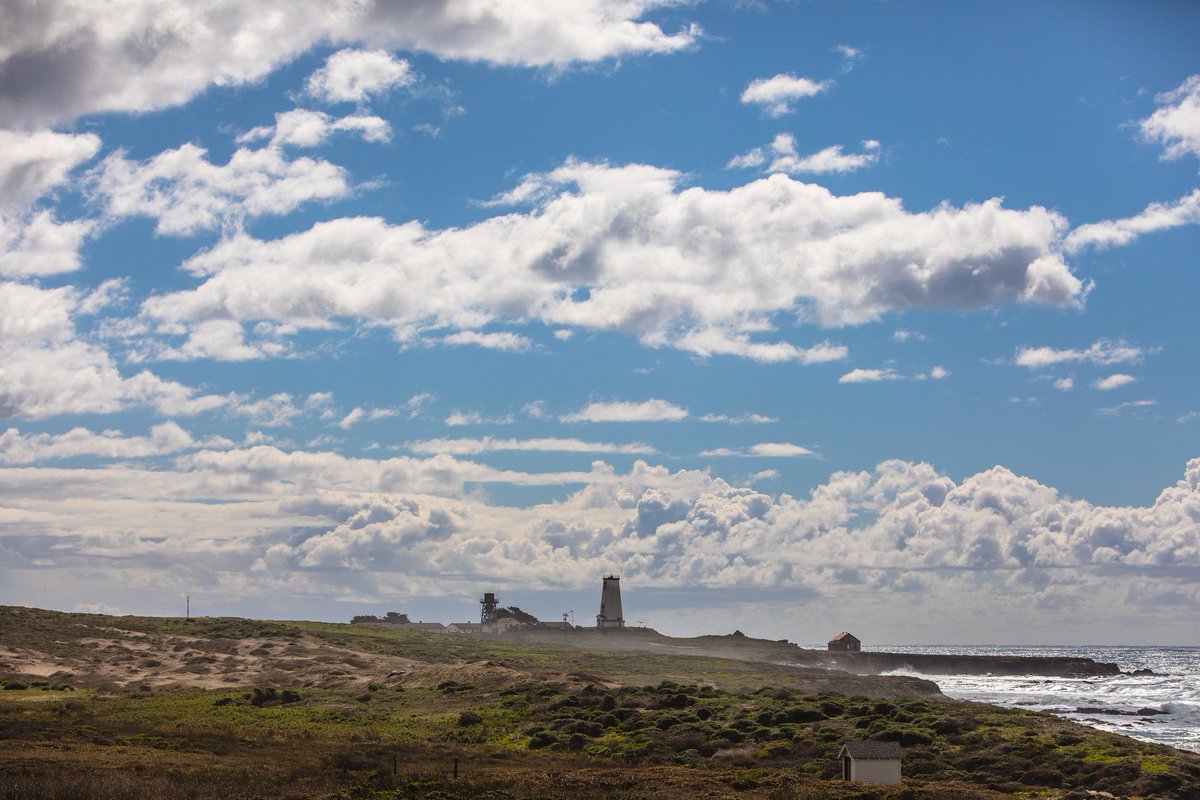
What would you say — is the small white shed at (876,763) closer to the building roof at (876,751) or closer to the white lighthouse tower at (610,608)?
the building roof at (876,751)

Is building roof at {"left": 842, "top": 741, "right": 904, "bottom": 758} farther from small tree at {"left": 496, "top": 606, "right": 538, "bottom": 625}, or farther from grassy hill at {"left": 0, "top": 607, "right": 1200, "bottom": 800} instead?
small tree at {"left": 496, "top": 606, "right": 538, "bottom": 625}

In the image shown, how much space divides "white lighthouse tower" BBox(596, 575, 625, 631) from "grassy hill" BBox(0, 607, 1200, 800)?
237ft

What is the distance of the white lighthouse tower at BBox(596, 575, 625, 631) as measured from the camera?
552 ft

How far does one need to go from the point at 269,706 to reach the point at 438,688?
11.6m

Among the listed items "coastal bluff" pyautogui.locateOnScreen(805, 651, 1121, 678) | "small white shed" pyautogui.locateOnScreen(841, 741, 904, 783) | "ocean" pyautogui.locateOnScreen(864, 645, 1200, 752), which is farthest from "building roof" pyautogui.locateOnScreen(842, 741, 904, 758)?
→ "coastal bluff" pyautogui.locateOnScreen(805, 651, 1121, 678)

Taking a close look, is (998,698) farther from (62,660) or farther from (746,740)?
(62,660)

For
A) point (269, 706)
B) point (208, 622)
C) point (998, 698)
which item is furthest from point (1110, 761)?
point (208, 622)

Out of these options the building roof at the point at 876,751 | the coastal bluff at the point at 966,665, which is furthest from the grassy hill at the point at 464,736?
the coastal bluff at the point at 966,665

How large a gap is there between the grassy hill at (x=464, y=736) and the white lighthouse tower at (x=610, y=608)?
237 ft

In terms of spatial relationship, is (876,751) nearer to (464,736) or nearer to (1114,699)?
(464,736)

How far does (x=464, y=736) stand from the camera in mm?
56938

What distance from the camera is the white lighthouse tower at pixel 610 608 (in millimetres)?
168250

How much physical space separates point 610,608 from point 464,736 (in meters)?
114

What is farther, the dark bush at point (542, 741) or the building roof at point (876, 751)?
the dark bush at point (542, 741)
